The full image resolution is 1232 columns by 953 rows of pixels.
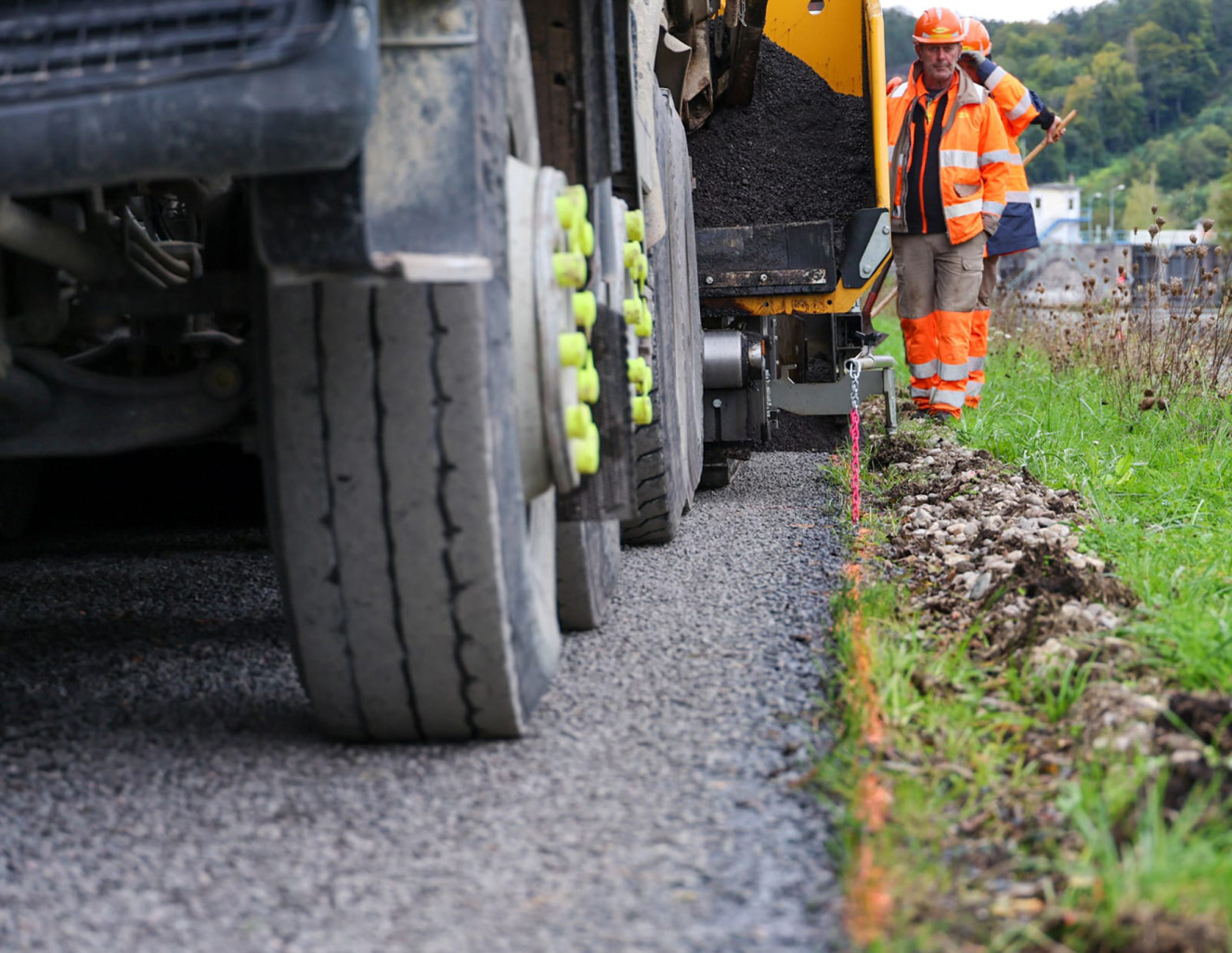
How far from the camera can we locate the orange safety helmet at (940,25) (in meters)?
6.19

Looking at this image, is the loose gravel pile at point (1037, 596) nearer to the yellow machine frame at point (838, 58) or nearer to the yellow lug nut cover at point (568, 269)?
the yellow machine frame at point (838, 58)

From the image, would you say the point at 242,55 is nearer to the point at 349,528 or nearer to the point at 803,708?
the point at 349,528

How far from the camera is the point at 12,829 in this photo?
69.0 inches

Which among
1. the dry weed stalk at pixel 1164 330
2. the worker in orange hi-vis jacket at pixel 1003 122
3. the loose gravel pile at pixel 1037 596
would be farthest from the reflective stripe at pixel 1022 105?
the loose gravel pile at pixel 1037 596

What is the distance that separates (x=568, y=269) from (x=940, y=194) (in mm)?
4689

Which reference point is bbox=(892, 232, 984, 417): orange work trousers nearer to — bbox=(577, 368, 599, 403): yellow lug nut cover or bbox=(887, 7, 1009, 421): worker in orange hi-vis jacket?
bbox=(887, 7, 1009, 421): worker in orange hi-vis jacket

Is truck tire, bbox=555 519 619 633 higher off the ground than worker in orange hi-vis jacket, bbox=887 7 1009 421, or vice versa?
worker in orange hi-vis jacket, bbox=887 7 1009 421

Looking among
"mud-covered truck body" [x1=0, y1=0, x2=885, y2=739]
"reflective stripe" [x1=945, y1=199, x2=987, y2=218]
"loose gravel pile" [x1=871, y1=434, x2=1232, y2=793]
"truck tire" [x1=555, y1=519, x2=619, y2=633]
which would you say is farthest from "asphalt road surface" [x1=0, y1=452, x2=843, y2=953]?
"reflective stripe" [x1=945, y1=199, x2=987, y2=218]

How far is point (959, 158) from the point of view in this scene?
6.20 m

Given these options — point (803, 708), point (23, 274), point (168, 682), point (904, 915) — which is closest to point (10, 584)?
point (168, 682)

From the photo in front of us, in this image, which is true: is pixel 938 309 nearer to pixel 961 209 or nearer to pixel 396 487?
pixel 961 209

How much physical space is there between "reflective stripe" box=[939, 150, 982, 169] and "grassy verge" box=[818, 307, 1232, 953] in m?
3.18

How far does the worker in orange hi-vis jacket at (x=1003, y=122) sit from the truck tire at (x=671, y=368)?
2371 mm

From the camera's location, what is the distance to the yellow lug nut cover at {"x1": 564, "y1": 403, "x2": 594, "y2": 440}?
6.55ft
